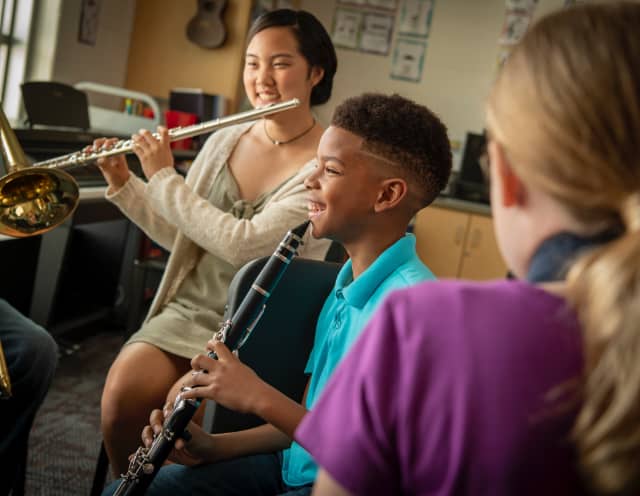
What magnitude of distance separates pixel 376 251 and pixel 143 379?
25.3 inches

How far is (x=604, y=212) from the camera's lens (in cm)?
56

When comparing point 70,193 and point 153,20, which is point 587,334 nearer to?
point 70,193

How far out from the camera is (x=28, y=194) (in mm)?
1572

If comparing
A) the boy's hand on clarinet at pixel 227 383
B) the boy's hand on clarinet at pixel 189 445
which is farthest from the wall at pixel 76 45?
the boy's hand on clarinet at pixel 227 383

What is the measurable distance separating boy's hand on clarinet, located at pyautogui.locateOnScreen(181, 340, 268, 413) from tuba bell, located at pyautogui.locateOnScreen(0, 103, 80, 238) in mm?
670

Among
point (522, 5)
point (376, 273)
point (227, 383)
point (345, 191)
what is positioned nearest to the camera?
point (227, 383)

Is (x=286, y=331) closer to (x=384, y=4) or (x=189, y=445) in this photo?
(x=189, y=445)

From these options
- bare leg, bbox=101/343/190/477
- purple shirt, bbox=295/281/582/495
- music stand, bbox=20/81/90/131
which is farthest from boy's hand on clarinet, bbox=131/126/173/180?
purple shirt, bbox=295/281/582/495

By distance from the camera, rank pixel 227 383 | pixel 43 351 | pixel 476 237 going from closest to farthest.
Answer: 1. pixel 227 383
2. pixel 43 351
3. pixel 476 237

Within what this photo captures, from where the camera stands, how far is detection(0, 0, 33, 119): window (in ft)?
11.0

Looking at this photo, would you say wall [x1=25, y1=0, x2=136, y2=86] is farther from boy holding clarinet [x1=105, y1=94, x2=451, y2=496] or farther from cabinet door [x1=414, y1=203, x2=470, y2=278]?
boy holding clarinet [x1=105, y1=94, x2=451, y2=496]

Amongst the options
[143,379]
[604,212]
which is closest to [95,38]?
[143,379]

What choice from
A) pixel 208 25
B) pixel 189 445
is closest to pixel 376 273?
pixel 189 445

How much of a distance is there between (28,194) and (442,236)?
360 cm
